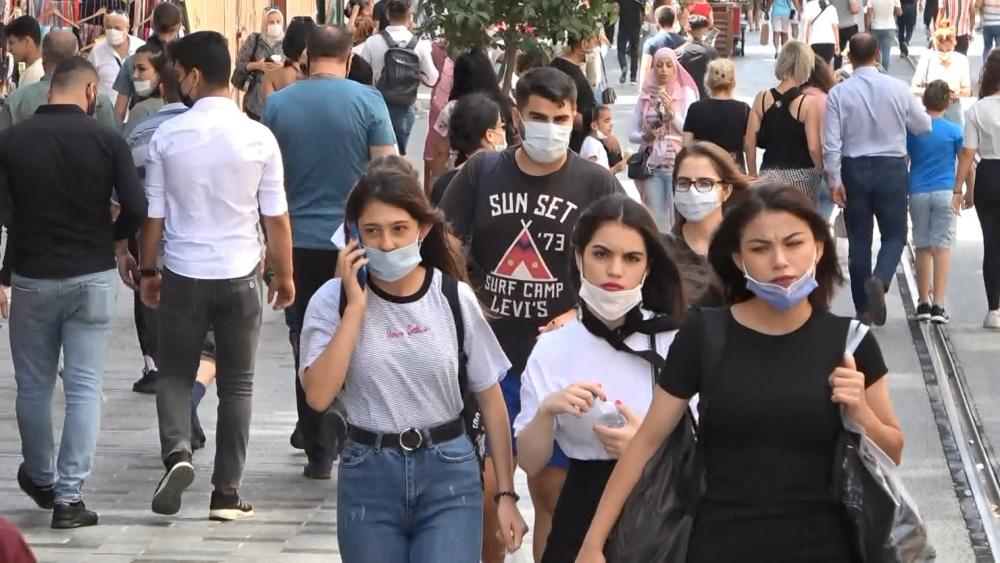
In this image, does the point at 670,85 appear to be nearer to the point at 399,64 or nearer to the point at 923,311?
the point at 923,311

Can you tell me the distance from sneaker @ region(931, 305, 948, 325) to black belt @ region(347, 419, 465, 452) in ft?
25.9

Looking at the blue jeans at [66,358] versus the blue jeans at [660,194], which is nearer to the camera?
the blue jeans at [66,358]

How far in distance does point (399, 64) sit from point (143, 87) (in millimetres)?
4315

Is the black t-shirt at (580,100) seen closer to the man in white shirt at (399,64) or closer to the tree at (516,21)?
the tree at (516,21)

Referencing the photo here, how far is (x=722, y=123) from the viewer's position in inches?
469

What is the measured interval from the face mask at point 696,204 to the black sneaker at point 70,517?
2868 millimetres

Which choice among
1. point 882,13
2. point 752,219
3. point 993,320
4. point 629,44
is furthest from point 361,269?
point 629,44

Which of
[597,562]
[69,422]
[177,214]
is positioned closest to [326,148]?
[177,214]

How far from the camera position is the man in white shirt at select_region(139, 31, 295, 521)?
702 cm

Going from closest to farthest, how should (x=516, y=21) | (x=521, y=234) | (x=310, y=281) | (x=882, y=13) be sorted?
(x=521, y=234) < (x=310, y=281) < (x=516, y=21) < (x=882, y=13)

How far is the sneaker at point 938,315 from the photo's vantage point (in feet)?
39.3

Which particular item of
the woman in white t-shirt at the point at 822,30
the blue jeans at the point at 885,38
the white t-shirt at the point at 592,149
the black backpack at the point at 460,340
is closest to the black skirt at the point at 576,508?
the black backpack at the point at 460,340

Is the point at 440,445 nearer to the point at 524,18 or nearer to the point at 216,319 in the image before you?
the point at 216,319

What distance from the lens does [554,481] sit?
4.93 m
